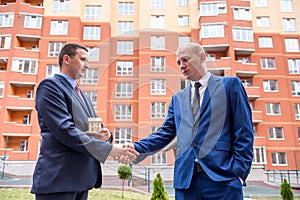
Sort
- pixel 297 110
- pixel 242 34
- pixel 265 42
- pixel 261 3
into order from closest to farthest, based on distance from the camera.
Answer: pixel 297 110 → pixel 242 34 → pixel 265 42 → pixel 261 3

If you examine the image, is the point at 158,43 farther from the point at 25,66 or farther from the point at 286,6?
the point at 286,6

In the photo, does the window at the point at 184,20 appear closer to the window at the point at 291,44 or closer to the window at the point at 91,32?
the window at the point at 91,32

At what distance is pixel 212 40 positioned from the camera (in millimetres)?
9328

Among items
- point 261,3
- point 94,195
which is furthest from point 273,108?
point 94,195

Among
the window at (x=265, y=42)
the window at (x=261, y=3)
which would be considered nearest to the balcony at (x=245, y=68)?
the window at (x=265, y=42)

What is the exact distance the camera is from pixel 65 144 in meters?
0.91

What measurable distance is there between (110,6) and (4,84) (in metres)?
4.79

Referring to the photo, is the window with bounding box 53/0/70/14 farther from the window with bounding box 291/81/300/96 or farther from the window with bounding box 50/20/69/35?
the window with bounding box 291/81/300/96

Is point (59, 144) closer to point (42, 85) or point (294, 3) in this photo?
point (42, 85)

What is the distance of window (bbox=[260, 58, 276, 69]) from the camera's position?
1005cm

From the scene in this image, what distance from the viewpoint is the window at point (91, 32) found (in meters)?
9.63

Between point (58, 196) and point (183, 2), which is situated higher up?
point (183, 2)

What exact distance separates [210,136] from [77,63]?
593 millimetres

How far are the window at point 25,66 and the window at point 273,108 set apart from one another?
8.64 m
